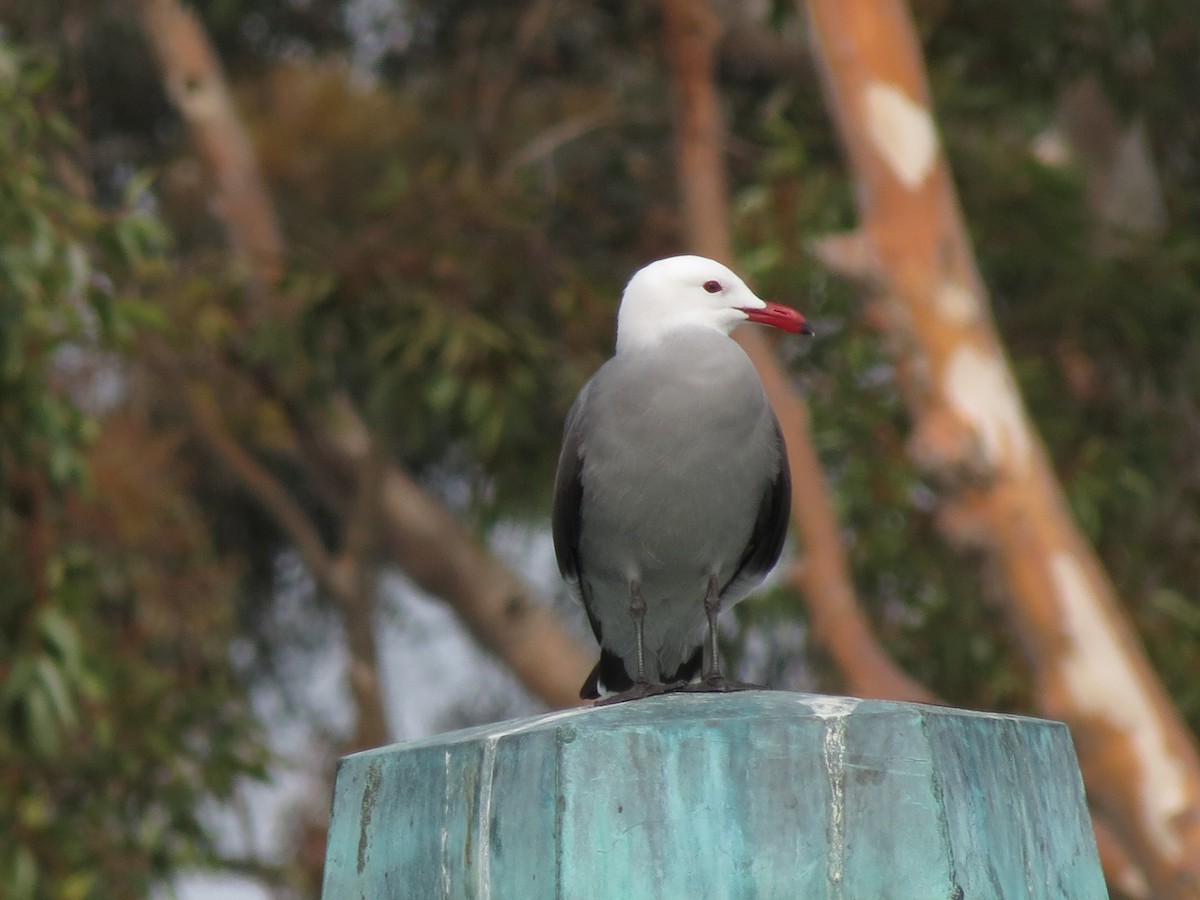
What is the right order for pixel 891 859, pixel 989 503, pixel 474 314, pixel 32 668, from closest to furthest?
1. pixel 891 859
2. pixel 32 668
3. pixel 989 503
4. pixel 474 314

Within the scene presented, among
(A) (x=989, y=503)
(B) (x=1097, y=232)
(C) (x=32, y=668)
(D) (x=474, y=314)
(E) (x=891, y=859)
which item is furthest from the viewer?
(B) (x=1097, y=232)

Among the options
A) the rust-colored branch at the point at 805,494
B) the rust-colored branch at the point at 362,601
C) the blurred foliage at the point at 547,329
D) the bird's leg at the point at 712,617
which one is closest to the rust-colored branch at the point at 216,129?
the blurred foliage at the point at 547,329

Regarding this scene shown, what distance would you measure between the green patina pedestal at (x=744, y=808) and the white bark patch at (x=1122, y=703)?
3.94 meters

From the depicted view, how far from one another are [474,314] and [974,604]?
2.47 m

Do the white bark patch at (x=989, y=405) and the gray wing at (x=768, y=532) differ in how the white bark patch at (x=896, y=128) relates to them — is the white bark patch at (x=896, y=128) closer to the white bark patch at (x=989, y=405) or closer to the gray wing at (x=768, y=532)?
the white bark patch at (x=989, y=405)

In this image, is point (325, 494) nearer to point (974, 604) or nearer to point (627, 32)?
point (627, 32)

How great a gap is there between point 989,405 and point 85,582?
10.6 ft

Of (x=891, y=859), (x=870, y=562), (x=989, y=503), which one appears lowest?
(x=891, y=859)

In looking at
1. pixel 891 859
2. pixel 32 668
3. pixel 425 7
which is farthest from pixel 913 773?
pixel 425 7

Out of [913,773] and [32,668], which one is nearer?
[913,773]

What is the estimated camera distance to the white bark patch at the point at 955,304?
6348mm

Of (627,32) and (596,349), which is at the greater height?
(627,32)

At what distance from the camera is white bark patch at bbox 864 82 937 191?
6504 millimetres

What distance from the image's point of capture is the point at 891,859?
214cm
